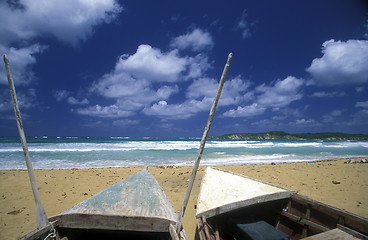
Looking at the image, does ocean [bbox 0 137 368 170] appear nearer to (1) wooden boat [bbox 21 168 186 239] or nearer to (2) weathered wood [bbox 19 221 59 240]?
(1) wooden boat [bbox 21 168 186 239]

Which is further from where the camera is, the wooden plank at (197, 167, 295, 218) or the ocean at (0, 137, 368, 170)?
the ocean at (0, 137, 368, 170)

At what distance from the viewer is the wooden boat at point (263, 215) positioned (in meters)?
3.12

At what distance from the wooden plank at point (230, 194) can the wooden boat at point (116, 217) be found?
0.67 m

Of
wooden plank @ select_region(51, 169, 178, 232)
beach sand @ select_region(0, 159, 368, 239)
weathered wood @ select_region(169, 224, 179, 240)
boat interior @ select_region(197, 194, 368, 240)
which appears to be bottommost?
beach sand @ select_region(0, 159, 368, 239)

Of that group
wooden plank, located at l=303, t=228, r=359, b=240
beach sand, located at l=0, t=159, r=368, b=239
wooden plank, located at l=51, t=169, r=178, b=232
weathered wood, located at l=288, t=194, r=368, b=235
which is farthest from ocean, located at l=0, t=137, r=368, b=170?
wooden plank, located at l=303, t=228, r=359, b=240

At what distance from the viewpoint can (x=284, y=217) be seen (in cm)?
413

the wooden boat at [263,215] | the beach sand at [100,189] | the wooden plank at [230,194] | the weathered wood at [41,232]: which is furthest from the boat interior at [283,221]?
the weathered wood at [41,232]

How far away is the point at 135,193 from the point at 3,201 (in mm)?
6005

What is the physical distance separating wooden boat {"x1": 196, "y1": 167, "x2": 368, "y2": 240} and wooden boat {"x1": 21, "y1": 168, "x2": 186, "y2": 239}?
631 mm

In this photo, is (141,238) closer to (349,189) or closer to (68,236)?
(68,236)

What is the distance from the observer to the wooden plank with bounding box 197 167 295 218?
3341 millimetres

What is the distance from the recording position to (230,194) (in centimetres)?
384

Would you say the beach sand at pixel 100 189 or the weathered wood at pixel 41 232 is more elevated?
the weathered wood at pixel 41 232

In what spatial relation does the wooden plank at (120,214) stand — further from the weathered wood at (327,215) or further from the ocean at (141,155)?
the ocean at (141,155)
